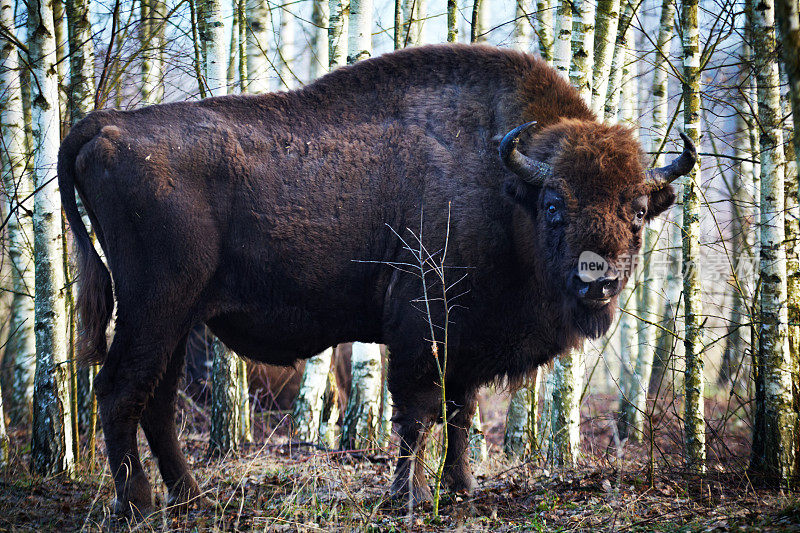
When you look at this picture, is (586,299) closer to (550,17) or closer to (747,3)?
(747,3)

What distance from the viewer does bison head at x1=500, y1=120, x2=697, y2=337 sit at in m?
4.20

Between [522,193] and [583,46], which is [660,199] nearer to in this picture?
[522,193]

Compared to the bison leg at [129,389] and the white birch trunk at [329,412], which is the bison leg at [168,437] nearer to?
the bison leg at [129,389]

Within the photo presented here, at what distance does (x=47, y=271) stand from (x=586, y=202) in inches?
165

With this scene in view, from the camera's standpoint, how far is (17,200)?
5.79m

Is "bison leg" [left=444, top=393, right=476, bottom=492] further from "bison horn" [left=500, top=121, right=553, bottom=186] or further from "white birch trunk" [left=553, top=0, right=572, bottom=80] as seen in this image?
"white birch trunk" [left=553, top=0, right=572, bottom=80]

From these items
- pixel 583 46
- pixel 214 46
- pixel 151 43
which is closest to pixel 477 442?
pixel 583 46

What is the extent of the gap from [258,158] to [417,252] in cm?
130

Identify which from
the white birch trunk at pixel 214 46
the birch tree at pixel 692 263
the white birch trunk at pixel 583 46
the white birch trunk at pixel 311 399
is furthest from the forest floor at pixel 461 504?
the white birch trunk at pixel 214 46

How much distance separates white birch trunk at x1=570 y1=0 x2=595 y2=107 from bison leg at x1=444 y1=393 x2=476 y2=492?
265 cm

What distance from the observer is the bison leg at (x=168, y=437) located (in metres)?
4.76

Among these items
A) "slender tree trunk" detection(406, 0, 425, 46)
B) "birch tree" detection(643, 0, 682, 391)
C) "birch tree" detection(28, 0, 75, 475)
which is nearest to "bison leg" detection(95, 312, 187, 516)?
"birch tree" detection(28, 0, 75, 475)

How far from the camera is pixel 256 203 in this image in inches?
185

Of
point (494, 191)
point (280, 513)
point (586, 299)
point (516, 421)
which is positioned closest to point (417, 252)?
point (494, 191)
